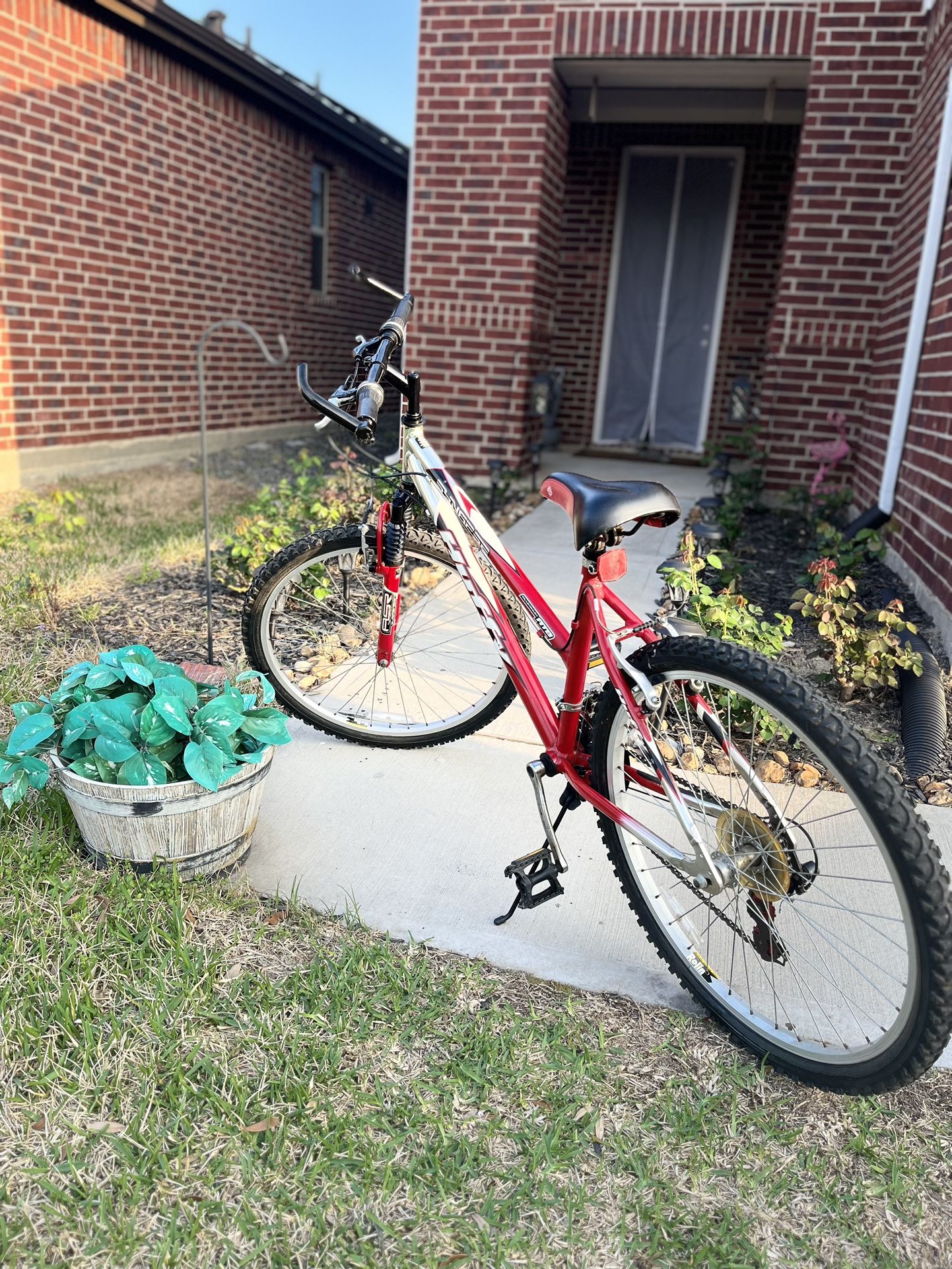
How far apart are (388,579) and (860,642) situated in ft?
5.84

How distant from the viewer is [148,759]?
215cm

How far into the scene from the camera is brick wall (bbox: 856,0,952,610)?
3979 mm

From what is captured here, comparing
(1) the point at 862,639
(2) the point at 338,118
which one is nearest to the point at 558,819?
(1) the point at 862,639

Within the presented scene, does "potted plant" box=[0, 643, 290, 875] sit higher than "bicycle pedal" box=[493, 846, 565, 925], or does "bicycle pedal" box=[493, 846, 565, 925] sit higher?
"potted plant" box=[0, 643, 290, 875]

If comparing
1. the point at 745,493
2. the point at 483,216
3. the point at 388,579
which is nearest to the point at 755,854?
the point at 388,579

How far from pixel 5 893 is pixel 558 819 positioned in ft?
4.30

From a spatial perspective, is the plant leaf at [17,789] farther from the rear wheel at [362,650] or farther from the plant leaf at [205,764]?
the rear wheel at [362,650]

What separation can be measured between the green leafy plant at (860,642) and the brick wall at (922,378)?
47 cm

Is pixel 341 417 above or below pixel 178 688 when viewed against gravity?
A: above

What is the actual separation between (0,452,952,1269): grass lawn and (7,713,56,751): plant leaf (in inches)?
11.2

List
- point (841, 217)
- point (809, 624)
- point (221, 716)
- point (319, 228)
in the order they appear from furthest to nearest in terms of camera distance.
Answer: point (319, 228) < point (841, 217) < point (809, 624) < point (221, 716)

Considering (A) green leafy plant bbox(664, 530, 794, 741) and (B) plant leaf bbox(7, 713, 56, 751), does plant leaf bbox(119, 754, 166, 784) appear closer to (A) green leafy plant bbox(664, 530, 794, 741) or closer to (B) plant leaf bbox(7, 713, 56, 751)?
(B) plant leaf bbox(7, 713, 56, 751)

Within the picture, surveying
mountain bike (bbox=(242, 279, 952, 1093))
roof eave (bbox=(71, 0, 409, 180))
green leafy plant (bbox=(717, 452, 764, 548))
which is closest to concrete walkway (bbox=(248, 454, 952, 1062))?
mountain bike (bbox=(242, 279, 952, 1093))

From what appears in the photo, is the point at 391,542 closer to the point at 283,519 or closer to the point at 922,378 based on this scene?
the point at 283,519
